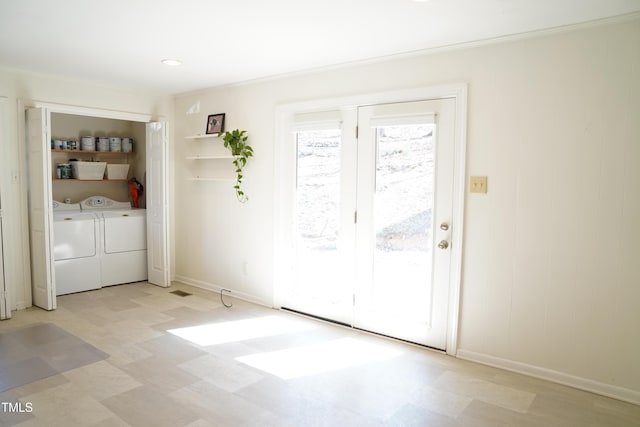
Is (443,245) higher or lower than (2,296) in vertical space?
higher

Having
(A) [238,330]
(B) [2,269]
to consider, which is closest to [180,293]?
(A) [238,330]

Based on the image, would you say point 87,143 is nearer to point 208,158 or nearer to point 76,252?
point 76,252

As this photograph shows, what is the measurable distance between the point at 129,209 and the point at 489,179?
4.57m

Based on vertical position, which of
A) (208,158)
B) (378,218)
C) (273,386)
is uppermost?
(208,158)

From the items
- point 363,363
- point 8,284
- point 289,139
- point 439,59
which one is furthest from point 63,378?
point 439,59

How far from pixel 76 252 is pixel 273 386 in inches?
129

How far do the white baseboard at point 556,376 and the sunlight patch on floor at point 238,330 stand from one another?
4.74 ft

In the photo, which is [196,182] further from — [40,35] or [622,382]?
[622,382]

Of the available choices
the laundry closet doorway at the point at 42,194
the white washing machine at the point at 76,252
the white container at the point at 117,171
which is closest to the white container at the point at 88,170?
the white container at the point at 117,171

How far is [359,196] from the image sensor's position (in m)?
3.74

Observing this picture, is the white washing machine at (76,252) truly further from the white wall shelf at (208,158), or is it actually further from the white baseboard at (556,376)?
the white baseboard at (556,376)

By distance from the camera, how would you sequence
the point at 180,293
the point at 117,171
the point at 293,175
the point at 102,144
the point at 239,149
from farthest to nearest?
the point at 117,171 < the point at 102,144 < the point at 180,293 < the point at 239,149 < the point at 293,175

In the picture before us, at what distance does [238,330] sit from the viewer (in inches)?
149

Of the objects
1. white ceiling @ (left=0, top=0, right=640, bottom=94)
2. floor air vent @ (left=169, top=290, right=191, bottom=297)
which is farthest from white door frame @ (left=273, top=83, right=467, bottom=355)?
floor air vent @ (left=169, top=290, right=191, bottom=297)
